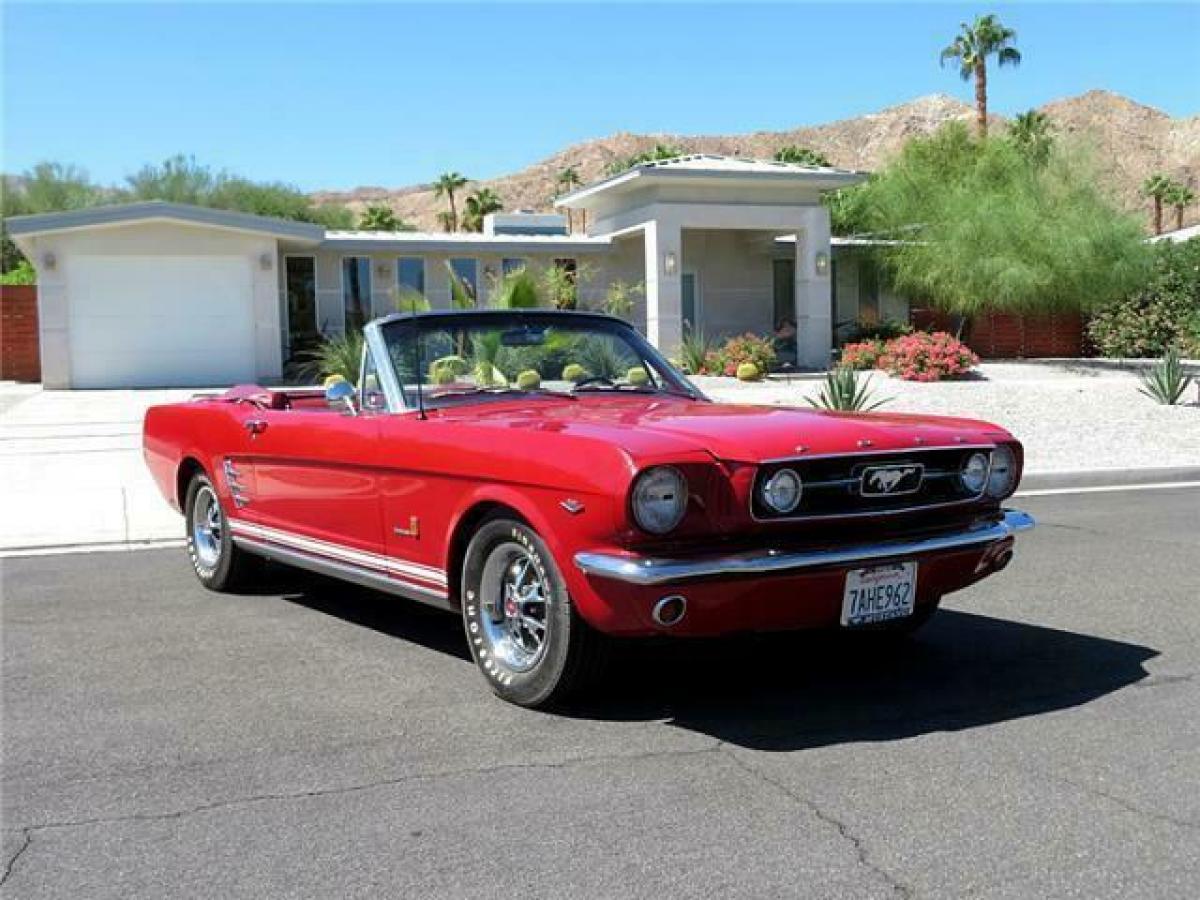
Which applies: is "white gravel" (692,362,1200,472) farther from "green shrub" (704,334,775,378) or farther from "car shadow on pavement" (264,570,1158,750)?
"car shadow on pavement" (264,570,1158,750)

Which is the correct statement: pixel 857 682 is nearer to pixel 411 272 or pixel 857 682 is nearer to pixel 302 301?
pixel 302 301

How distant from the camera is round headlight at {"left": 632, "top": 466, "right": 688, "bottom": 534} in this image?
4309 mm

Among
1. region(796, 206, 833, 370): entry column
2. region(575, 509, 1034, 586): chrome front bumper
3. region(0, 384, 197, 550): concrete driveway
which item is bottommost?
region(0, 384, 197, 550): concrete driveway

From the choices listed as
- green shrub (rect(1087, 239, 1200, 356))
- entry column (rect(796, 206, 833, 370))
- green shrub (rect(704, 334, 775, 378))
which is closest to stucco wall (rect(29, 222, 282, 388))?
green shrub (rect(704, 334, 775, 378))

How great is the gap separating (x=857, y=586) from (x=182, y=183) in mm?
56182

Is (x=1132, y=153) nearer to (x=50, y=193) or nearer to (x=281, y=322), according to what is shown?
(x=50, y=193)

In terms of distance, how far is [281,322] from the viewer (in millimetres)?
26891

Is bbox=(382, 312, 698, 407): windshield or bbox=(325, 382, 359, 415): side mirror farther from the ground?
bbox=(382, 312, 698, 407): windshield

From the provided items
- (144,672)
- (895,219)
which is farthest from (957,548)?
(895,219)

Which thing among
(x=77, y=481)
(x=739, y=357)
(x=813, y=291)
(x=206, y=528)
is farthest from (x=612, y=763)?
(x=813, y=291)

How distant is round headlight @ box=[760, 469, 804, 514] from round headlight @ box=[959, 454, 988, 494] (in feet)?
2.93

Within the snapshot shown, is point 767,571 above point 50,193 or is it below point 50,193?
below

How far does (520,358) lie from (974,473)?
2286mm

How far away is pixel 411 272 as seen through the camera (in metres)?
28.4
